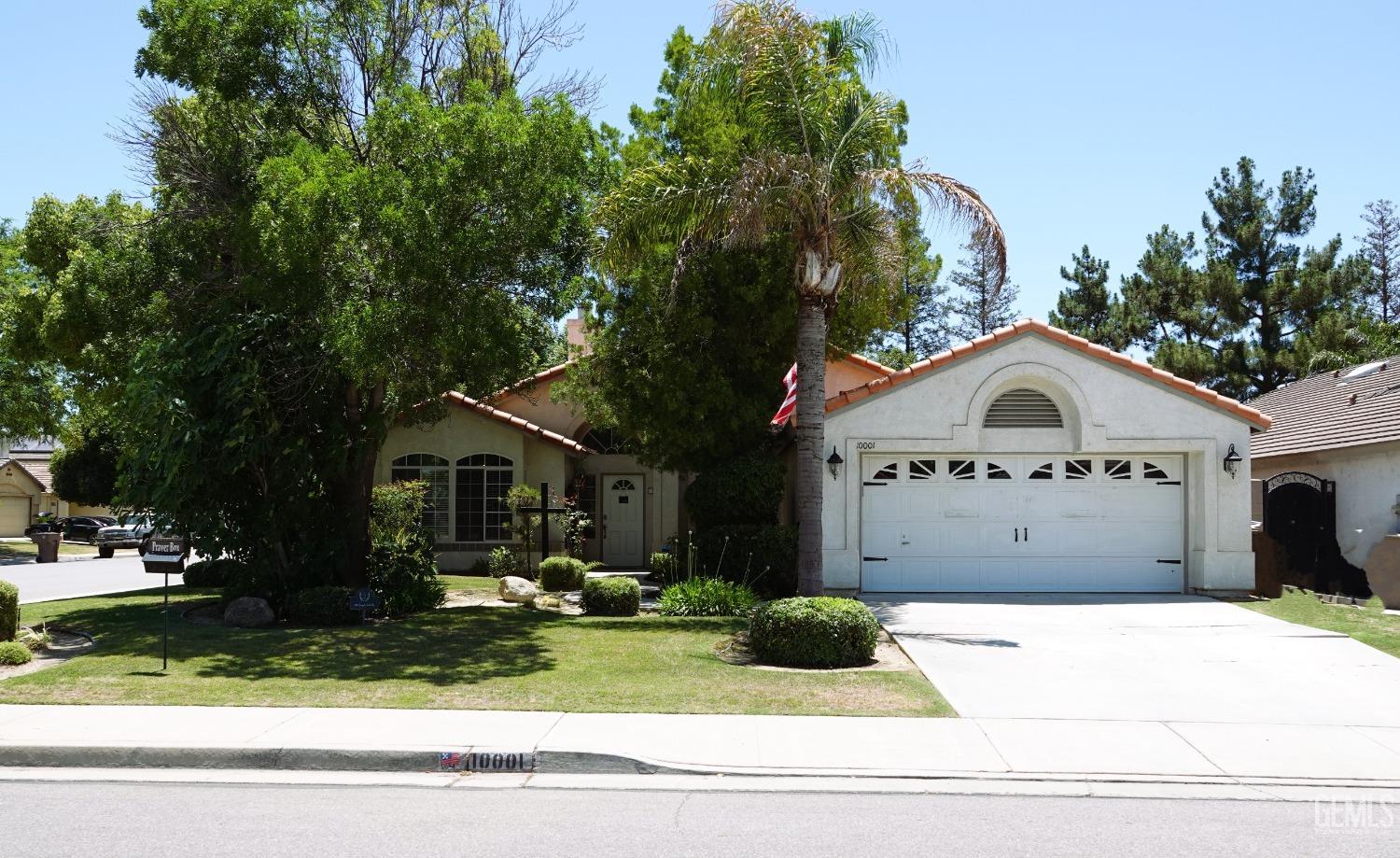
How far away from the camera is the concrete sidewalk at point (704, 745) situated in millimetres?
7781

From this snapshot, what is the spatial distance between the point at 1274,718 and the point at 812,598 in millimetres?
4624

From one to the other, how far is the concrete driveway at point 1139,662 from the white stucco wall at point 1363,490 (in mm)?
3671

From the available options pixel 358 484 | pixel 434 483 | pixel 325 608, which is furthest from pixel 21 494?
pixel 325 608

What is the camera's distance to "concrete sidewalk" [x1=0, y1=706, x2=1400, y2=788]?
7.78 meters

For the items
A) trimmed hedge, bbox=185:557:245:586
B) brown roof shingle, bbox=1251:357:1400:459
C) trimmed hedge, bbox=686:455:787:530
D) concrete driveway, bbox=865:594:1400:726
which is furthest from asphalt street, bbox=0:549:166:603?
brown roof shingle, bbox=1251:357:1400:459

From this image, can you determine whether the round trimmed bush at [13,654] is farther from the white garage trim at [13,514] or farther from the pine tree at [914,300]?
the white garage trim at [13,514]

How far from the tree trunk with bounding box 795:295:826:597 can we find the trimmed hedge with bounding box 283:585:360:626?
244 inches

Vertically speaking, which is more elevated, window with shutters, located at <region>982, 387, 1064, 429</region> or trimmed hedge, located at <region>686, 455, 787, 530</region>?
window with shutters, located at <region>982, 387, 1064, 429</region>

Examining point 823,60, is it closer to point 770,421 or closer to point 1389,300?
point 770,421

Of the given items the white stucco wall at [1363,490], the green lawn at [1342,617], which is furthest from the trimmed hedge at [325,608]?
the white stucco wall at [1363,490]

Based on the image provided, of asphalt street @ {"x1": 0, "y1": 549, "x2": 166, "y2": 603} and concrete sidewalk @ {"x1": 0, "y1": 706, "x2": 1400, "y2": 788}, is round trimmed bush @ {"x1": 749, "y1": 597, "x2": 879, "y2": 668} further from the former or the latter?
asphalt street @ {"x1": 0, "y1": 549, "x2": 166, "y2": 603}

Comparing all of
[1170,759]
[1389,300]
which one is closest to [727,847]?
[1170,759]

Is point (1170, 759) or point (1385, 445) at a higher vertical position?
point (1385, 445)

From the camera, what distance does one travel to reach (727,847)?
6.01 metres
